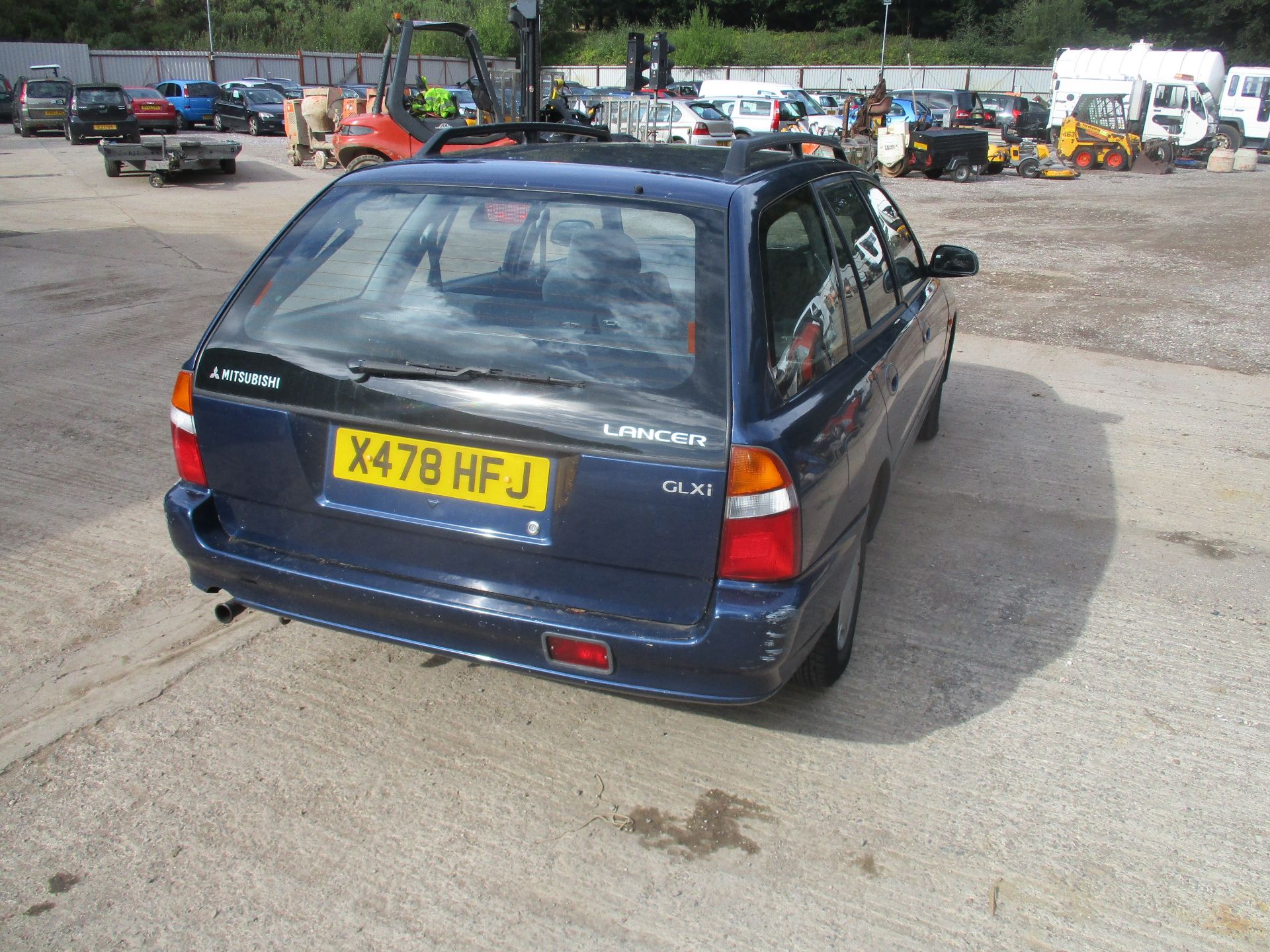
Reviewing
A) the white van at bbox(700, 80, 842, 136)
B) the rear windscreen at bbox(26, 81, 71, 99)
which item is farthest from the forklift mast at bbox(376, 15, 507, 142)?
the rear windscreen at bbox(26, 81, 71, 99)

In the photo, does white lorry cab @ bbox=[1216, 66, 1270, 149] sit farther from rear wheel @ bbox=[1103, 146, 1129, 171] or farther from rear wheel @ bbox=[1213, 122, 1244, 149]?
rear wheel @ bbox=[1103, 146, 1129, 171]

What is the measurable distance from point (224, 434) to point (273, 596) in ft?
1.56

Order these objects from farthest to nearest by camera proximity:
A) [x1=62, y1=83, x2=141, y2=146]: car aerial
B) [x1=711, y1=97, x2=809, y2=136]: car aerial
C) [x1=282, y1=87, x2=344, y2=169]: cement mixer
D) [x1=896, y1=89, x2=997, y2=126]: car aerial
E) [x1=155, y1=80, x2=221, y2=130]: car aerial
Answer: [x1=155, y1=80, x2=221, y2=130]: car aerial < [x1=896, y1=89, x2=997, y2=126]: car aerial < [x1=711, y1=97, x2=809, y2=136]: car aerial < [x1=62, y1=83, x2=141, y2=146]: car aerial < [x1=282, y1=87, x2=344, y2=169]: cement mixer

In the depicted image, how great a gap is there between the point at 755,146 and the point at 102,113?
2587 cm

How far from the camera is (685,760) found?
2914 mm

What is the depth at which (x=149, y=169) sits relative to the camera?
57.0 feet

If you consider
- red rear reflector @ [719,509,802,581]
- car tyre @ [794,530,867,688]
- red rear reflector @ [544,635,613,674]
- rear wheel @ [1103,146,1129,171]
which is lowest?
car tyre @ [794,530,867,688]

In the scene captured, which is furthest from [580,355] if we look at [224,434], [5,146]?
[5,146]

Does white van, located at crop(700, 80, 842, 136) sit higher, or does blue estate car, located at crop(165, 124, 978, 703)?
white van, located at crop(700, 80, 842, 136)

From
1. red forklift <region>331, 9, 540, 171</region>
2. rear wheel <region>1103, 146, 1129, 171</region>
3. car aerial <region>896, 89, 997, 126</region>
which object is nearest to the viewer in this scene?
red forklift <region>331, 9, 540, 171</region>

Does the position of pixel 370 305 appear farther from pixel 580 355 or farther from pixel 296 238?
pixel 580 355

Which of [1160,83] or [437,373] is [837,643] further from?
[1160,83]

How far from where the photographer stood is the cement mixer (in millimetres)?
20656

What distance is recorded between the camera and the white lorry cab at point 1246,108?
31.5 metres
